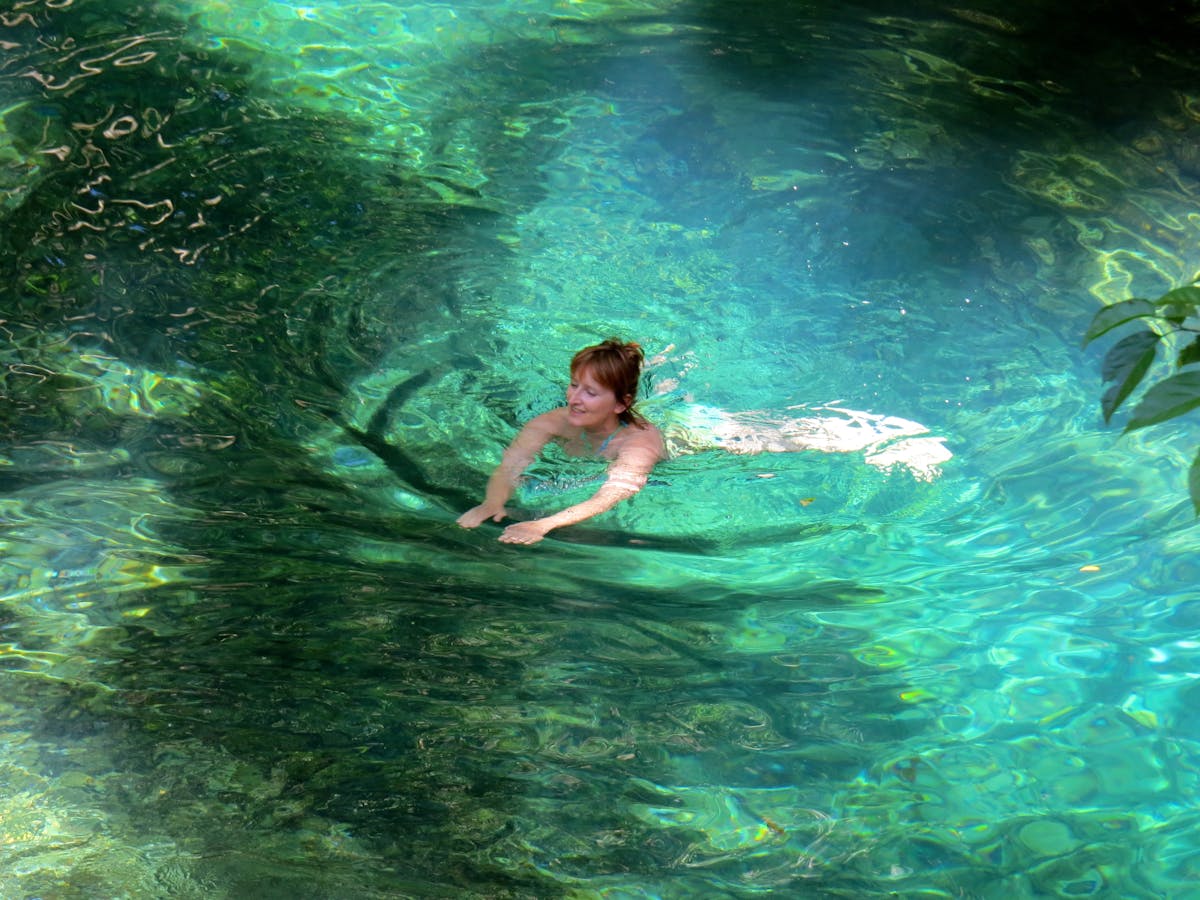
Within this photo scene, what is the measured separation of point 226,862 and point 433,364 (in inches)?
101

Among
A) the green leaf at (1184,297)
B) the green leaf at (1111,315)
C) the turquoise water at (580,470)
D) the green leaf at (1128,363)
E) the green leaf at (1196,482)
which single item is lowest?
the turquoise water at (580,470)

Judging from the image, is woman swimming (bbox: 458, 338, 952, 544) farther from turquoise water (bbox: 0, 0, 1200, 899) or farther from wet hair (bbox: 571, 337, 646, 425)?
turquoise water (bbox: 0, 0, 1200, 899)

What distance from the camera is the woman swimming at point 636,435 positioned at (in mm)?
4633

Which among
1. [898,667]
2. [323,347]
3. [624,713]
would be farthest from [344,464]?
[898,667]

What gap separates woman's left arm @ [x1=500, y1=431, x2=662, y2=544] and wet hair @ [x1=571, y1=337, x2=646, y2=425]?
26 cm

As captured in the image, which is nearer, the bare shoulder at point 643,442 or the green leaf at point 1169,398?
the green leaf at point 1169,398

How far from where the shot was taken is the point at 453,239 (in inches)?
229

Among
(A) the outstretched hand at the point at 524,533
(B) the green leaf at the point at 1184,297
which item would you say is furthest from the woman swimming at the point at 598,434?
(B) the green leaf at the point at 1184,297

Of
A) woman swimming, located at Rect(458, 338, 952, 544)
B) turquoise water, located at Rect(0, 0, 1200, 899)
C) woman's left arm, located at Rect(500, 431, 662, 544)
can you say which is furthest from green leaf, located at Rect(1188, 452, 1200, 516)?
woman swimming, located at Rect(458, 338, 952, 544)

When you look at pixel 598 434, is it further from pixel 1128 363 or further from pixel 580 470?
pixel 1128 363

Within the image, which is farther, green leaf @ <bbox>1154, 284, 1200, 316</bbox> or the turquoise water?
the turquoise water

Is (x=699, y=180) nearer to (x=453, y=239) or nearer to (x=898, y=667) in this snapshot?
(x=453, y=239)

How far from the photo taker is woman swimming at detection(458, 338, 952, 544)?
463 centimetres

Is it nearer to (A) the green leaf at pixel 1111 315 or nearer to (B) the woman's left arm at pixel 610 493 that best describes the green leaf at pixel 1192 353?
(A) the green leaf at pixel 1111 315
